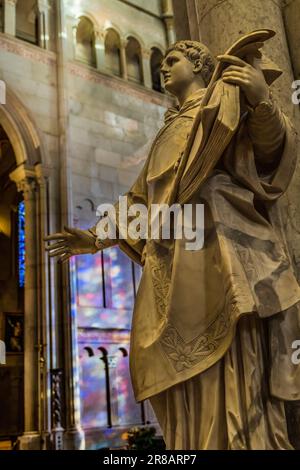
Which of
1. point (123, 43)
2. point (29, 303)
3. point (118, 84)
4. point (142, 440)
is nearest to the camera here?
point (142, 440)

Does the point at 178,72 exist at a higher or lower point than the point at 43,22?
lower

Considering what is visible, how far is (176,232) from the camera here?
1.93 metres

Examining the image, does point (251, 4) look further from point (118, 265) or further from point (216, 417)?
point (118, 265)

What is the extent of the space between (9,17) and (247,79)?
12.0 meters

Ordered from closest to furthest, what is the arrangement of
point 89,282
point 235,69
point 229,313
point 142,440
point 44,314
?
point 229,313 → point 235,69 → point 142,440 → point 44,314 → point 89,282

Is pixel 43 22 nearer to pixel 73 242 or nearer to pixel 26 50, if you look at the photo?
pixel 26 50

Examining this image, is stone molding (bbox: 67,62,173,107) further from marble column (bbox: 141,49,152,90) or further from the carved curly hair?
the carved curly hair

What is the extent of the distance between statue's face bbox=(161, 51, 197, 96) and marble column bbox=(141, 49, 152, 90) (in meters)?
12.8

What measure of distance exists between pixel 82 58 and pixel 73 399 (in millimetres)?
8339

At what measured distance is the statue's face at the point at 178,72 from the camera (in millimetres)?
2230

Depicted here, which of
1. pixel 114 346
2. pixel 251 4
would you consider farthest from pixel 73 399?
pixel 251 4

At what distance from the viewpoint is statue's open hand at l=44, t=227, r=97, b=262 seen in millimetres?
2434

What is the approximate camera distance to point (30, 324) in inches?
425

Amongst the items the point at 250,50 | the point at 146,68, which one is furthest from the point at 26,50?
the point at 250,50
